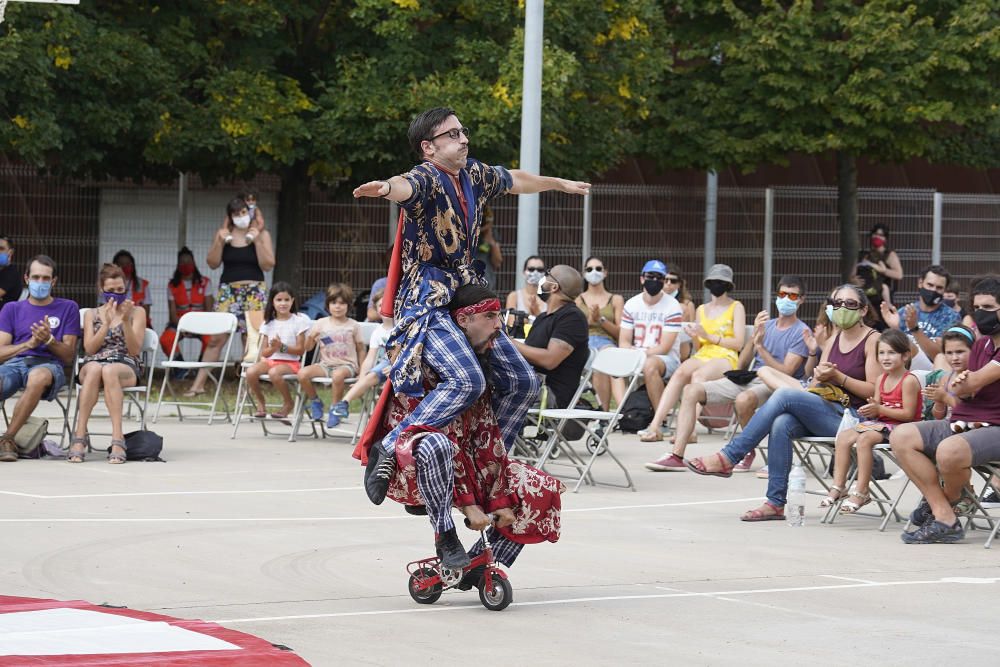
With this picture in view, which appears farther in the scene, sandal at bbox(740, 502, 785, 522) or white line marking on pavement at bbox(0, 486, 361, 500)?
white line marking on pavement at bbox(0, 486, 361, 500)

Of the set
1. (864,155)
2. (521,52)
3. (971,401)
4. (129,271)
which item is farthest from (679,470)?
(864,155)

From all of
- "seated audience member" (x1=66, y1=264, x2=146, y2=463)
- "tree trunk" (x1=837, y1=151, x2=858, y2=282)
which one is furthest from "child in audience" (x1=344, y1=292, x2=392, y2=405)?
"tree trunk" (x1=837, y1=151, x2=858, y2=282)

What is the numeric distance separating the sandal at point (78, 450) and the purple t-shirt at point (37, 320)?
638 millimetres

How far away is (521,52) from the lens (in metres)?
19.9

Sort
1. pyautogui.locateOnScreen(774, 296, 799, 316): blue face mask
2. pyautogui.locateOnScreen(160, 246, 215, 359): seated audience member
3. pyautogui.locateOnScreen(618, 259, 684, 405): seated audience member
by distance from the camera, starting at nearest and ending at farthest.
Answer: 1. pyautogui.locateOnScreen(774, 296, 799, 316): blue face mask
2. pyautogui.locateOnScreen(618, 259, 684, 405): seated audience member
3. pyautogui.locateOnScreen(160, 246, 215, 359): seated audience member

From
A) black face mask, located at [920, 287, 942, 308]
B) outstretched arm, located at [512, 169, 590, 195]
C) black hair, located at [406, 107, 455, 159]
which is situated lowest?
black face mask, located at [920, 287, 942, 308]

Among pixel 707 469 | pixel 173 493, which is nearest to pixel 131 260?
pixel 173 493

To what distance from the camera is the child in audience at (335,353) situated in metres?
14.6

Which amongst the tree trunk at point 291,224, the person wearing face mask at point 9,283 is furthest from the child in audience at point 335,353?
the tree trunk at point 291,224

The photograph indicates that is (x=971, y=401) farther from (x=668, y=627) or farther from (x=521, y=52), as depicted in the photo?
(x=521, y=52)

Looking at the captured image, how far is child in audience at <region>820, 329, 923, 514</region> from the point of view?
32.5 ft

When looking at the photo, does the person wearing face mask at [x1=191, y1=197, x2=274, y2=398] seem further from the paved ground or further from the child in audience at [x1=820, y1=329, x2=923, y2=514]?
the child in audience at [x1=820, y1=329, x2=923, y2=514]

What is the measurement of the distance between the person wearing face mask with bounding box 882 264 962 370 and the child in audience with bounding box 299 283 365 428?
4.59 metres

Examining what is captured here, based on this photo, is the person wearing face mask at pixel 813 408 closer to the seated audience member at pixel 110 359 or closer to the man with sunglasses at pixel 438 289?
the man with sunglasses at pixel 438 289
